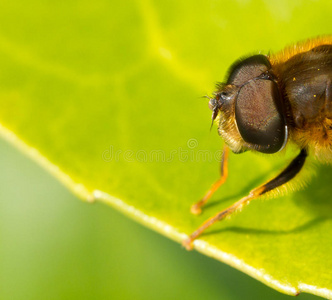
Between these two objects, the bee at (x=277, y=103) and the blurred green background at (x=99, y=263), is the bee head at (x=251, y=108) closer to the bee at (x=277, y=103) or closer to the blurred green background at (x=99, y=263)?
the bee at (x=277, y=103)

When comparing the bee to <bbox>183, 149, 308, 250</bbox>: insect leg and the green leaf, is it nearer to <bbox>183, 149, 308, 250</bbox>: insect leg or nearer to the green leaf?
<bbox>183, 149, 308, 250</bbox>: insect leg

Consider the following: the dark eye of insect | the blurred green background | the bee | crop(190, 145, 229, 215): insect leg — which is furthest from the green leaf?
the blurred green background

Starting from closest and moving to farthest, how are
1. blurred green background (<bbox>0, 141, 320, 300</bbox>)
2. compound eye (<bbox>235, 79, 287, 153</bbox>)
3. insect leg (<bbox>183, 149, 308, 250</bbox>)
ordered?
compound eye (<bbox>235, 79, 287, 153</bbox>), insect leg (<bbox>183, 149, 308, 250</bbox>), blurred green background (<bbox>0, 141, 320, 300</bbox>)

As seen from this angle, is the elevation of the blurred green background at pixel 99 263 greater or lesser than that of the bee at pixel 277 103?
lesser

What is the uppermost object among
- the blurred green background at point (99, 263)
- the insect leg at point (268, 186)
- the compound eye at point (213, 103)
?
the compound eye at point (213, 103)

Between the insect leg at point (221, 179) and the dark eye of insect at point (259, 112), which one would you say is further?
the insect leg at point (221, 179)

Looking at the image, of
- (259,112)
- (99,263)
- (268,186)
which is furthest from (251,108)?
(99,263)

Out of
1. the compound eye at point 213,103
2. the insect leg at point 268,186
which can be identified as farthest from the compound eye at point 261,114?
the insect leg at point 268,186
